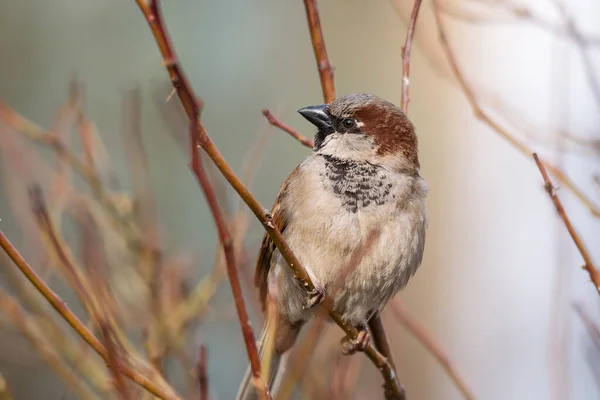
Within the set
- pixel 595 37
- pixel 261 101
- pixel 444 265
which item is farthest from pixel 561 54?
pixel 261 101

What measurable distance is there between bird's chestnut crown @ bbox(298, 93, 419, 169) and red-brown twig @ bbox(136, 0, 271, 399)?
4.56 feet

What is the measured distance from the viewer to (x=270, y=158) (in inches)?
290

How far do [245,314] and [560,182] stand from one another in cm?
115

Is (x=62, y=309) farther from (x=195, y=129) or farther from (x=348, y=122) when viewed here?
(x=348, y=122)

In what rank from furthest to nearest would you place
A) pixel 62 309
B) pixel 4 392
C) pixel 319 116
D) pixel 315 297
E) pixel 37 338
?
pixel 319 116, pixel 315 297, pixel 37 338, pixel 4 392, pixel 62 309

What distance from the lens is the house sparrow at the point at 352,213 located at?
99.2 inches

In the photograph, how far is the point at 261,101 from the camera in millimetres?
8172

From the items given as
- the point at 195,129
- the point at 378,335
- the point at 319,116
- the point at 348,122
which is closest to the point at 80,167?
the point at 319,116

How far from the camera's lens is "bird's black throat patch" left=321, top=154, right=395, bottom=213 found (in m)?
2.55

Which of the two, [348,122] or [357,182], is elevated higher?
[348,122]

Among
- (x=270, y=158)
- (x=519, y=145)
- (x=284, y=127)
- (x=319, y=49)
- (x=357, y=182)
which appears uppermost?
(x=319, y=49)

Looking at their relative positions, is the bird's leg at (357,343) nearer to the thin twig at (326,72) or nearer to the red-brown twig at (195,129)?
the thin twig at (326,72)

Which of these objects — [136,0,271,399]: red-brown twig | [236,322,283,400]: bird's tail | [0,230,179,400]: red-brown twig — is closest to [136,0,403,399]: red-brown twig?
[136,0,271,399]: red-brown twig

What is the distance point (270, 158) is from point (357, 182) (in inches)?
189
